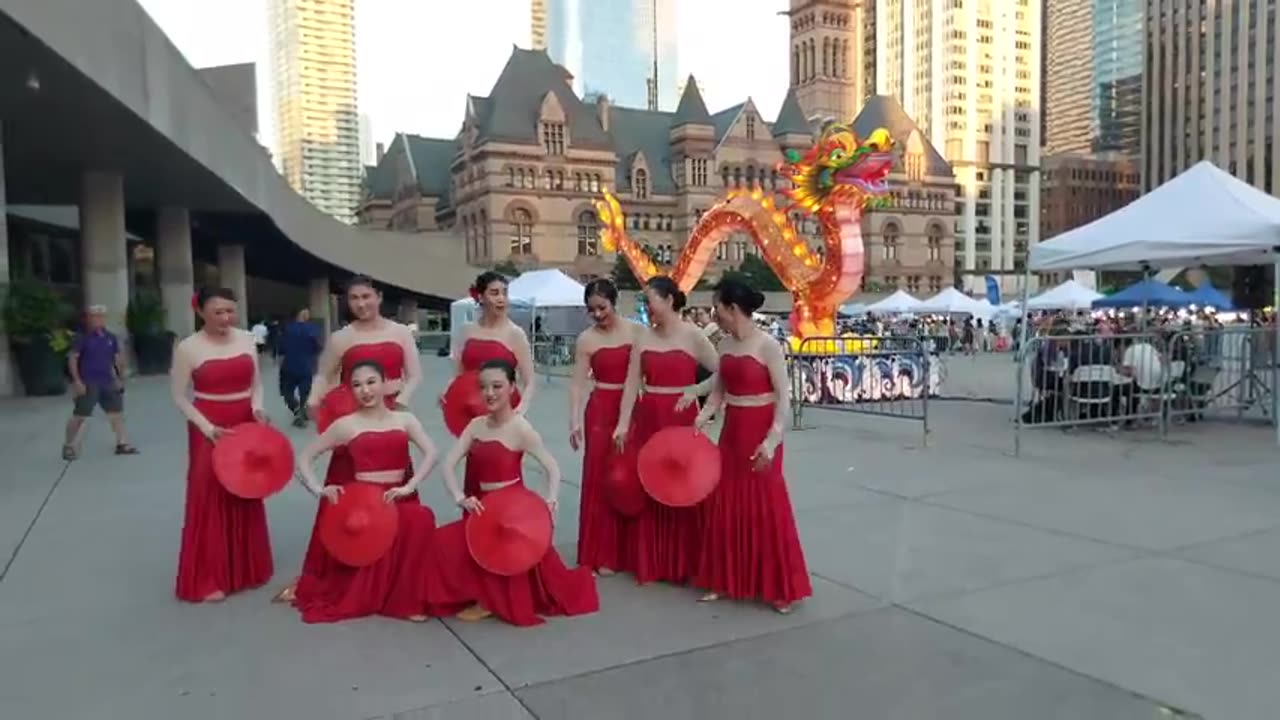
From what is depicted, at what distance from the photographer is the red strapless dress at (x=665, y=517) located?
5.43m

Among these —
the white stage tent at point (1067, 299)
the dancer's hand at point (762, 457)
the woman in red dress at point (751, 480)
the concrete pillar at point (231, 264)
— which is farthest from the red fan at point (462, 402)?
the concrete pillar at point (231, 264)

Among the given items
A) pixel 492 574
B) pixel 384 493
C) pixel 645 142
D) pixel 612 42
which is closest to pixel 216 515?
pixel 384 493

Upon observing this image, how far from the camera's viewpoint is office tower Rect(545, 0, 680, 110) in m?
157

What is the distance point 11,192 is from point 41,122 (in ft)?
39.3

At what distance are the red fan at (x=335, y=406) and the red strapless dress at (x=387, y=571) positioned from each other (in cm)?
47

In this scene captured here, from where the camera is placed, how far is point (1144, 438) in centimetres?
1109

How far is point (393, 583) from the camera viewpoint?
4.92 metres

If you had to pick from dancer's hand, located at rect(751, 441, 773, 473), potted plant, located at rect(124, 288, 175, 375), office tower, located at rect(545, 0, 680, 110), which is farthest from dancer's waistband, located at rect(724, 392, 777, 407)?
office tower, located at rect(545, 0, 680, 110)

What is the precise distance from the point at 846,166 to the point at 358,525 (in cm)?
1380

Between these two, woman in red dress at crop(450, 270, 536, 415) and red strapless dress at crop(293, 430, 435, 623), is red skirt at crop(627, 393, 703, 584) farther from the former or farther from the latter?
red strapless dress at crop(293, 430, 435, 623)

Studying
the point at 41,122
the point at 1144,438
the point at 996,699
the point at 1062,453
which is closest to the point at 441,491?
the point at 996,699

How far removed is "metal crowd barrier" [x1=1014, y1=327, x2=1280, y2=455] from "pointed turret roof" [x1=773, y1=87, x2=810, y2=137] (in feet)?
261

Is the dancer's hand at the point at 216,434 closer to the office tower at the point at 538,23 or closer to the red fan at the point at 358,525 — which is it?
the red fan at the point at 358,525

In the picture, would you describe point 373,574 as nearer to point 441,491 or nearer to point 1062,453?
point 441,491
